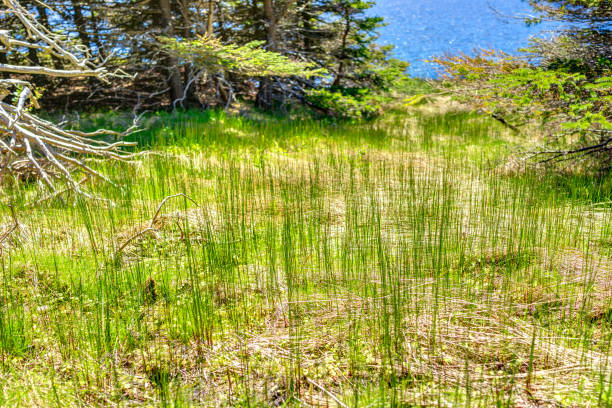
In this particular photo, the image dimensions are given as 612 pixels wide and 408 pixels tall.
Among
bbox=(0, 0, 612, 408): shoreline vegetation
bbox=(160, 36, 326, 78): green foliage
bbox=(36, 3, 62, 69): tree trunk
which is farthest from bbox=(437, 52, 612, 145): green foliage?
bbox=(36, 3, 62, 69): tree trunk

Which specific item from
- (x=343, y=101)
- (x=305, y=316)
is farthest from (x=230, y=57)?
(x=305, y=316)

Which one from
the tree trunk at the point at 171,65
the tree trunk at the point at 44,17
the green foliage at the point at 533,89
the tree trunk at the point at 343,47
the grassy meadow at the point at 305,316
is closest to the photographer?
the grassy meadow at the point at 305,316

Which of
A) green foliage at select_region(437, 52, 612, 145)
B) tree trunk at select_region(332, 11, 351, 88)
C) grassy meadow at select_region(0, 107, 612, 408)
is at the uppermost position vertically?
tree trunk at select_region(332, 11, 351, 88)

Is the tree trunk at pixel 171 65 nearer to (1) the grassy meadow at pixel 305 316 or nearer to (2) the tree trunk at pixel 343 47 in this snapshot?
(2) the tree trunk at pixel 343 47

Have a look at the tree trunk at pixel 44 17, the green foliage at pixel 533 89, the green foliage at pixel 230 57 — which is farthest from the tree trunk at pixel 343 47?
the tree trunk at pixel 44 17

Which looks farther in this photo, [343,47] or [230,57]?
[343,47]

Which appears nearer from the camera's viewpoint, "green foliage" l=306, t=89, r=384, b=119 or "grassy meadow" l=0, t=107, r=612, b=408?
"grassy meadow" l=0, t=107, r=612, b=408

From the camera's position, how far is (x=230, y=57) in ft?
21.9

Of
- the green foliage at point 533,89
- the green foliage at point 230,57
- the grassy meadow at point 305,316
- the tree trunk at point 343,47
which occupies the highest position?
the tree trunk at point 343,47

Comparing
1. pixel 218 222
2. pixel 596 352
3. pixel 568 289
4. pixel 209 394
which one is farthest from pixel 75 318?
pixel 568 289

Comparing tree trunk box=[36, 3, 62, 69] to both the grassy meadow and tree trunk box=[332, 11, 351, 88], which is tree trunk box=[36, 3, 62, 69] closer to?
tree trunk box=[332, 11, 351, 88]

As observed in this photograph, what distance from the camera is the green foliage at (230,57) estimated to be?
6.36 m

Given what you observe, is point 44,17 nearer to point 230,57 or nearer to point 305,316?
point 230,57

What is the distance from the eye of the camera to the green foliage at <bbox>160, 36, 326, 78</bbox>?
6.36m
